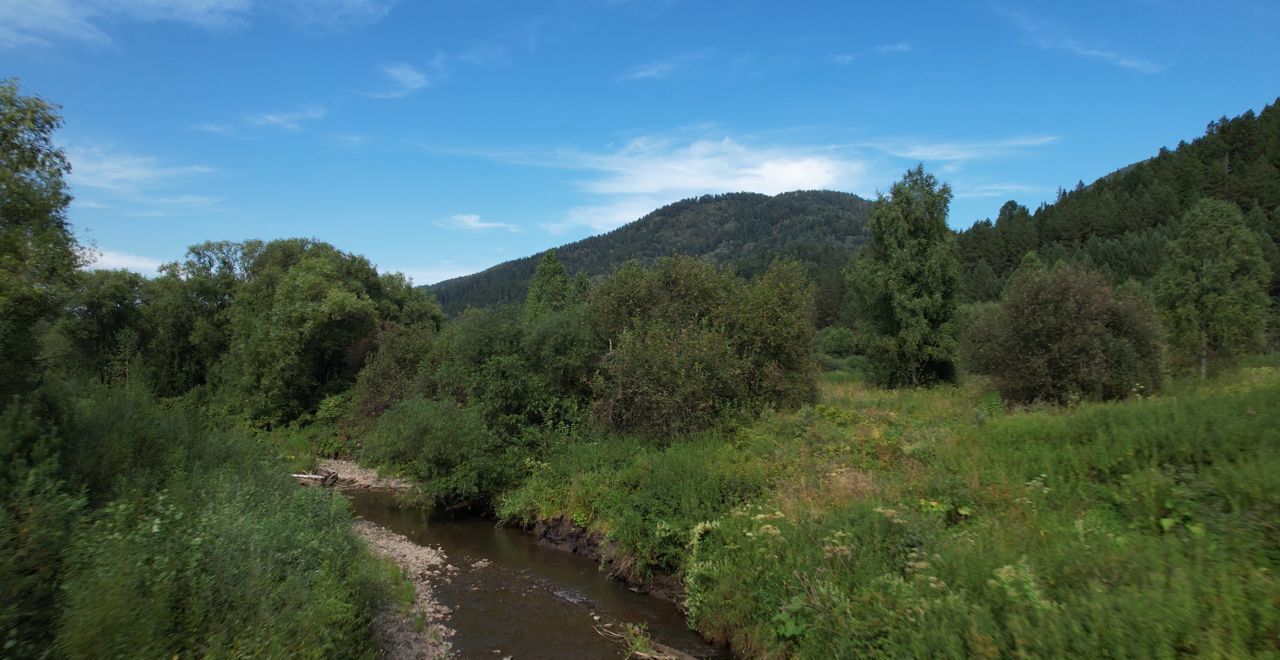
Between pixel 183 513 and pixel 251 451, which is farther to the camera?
pixel 251 451

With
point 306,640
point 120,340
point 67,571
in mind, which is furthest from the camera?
point 120,340

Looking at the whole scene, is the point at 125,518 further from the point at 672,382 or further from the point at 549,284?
the point at 549,284

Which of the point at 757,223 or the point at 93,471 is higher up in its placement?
the point at 757,223

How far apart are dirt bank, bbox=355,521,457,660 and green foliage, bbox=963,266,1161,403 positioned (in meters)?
16.7

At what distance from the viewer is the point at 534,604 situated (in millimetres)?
12125

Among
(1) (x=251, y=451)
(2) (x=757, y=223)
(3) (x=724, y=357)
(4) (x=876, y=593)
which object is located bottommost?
(4) (x=876, y=593)

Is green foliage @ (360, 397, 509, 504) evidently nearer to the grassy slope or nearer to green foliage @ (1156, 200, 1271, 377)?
the grassy slope

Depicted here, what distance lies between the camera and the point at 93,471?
8695 millimetres

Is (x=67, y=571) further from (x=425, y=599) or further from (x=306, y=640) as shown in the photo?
(x=425, y=599)

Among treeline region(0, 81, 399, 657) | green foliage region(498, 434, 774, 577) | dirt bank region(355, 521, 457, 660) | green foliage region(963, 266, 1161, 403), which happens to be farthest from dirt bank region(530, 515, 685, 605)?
green foliage region(963, 266, 1161, 403)

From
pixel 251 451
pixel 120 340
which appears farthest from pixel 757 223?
pixel 251 451

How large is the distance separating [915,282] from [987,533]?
88.6ft

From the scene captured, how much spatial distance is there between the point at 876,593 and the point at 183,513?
28.7 ft

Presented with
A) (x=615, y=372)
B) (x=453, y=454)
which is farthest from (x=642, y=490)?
(x=453, y=454)
